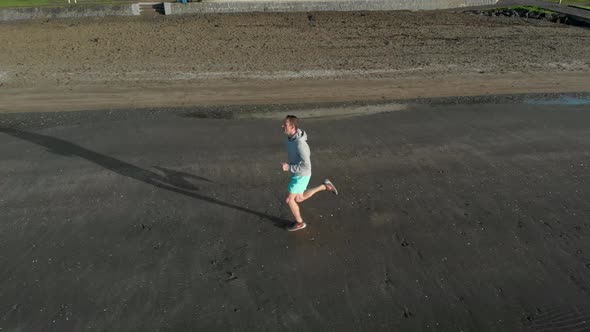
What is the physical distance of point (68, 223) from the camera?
6.99m

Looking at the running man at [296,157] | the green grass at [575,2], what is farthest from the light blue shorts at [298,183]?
the green grass at [575,2]

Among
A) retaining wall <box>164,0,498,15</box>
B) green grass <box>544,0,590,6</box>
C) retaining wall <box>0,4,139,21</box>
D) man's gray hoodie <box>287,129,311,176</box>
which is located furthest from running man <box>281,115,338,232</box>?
green grass <box>544,0,590,6</box>

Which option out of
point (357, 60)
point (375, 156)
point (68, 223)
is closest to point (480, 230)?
point (375, 156)

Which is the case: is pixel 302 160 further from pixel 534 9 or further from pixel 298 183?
pixel 534 9

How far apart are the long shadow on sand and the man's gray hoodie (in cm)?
115

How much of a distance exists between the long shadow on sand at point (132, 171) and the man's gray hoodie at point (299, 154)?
1.15 meters

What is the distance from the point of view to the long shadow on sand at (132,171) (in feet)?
24.8

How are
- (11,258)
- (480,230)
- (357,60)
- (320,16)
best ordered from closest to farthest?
(11,258), (480,230), (357,60), (320,16)

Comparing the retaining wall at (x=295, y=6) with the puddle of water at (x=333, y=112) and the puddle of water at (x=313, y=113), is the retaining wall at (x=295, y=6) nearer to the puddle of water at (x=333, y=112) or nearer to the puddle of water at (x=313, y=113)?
the puddle of water at (x=313, y=113)

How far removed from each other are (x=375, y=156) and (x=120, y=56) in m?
13.2

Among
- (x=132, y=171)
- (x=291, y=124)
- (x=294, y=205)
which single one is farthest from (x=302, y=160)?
(x=132, y=171)

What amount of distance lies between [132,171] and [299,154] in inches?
161

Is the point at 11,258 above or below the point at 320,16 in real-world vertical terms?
below

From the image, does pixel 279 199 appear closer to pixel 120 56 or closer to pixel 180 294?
pixel 180 294
